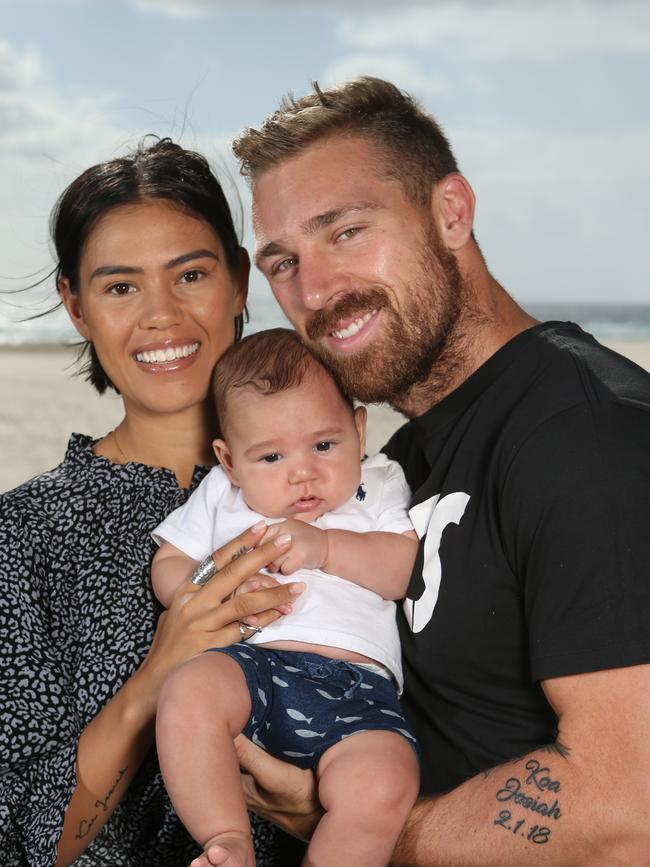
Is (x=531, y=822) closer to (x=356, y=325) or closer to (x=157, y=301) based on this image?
(x=356, y=325)

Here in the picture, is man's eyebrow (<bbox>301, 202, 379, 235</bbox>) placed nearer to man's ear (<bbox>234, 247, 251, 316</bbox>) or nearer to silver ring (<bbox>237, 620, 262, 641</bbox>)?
man's ear (<bbox>234, 247, 251, 316</bbox>)

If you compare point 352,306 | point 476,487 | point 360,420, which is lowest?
point 476,487

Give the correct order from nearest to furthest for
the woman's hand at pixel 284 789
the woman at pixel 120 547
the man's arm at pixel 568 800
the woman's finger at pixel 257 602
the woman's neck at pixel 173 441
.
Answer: the man's arm at pixel 568 800 → the woman's hand at pixel 284 789 → the woman's finger at pixel 257 602 → the woman at pixel 120 547 → the woman's neck at pixel 173 441

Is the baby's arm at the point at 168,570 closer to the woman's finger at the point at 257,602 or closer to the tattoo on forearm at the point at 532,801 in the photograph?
the woman's finger at the point at 257,602

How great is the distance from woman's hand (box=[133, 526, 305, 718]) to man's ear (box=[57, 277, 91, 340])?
3.71 ft

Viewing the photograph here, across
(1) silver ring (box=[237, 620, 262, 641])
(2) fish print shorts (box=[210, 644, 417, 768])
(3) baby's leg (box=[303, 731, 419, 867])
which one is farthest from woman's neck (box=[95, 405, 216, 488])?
(3) baby's leg (box=[303, 731, 419, 867])

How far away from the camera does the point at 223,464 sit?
2994 millimetres

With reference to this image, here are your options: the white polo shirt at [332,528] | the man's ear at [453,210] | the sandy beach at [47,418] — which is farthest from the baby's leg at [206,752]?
the sandy beach at [47,418]

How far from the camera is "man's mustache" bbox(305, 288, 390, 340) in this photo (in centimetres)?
295

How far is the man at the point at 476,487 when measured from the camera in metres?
2.16

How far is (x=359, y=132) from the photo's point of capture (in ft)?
10.1

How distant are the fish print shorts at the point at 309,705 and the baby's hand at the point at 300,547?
0.24 meters

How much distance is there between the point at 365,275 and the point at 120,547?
42.7 inches

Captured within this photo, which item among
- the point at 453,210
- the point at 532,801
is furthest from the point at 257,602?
the point at 453,210
